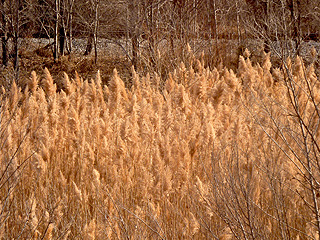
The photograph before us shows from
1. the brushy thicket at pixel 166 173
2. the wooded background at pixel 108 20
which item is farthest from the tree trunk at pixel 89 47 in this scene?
the brushy thicket at pixel 166 173

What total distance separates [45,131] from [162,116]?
Answer: 1.14m

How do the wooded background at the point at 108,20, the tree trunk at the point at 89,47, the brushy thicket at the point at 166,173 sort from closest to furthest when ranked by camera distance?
the brushy thicket at the point at 166,173 < the wooded background at the point at 108,20 < the tree trunk at the point at 89,47

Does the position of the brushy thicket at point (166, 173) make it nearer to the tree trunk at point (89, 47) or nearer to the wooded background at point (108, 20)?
the wooded background at point (108, 20)

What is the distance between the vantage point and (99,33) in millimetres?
14617

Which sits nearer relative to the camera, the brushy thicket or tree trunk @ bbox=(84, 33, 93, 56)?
the brushy thicket

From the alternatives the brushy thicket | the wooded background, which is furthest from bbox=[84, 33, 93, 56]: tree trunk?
the brushy thicket

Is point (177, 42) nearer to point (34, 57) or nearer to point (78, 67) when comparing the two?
point (78, 67)

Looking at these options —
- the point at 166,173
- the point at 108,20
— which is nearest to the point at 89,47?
the point at 108,20

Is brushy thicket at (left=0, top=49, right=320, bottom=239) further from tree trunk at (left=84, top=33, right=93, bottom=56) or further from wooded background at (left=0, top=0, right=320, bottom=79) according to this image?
tree trunk at (left=84, top=33, right=93, bottom=56)

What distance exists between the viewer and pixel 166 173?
2.51m

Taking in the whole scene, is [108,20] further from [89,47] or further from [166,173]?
[166,173]

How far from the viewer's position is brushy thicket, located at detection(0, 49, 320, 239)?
1870mm

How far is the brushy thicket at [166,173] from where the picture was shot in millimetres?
1870

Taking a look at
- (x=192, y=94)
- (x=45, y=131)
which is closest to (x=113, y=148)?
(x=45, y=131)
